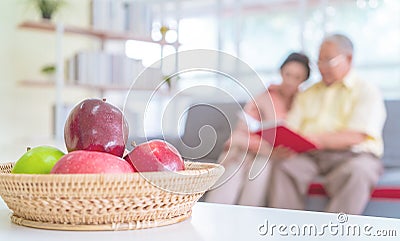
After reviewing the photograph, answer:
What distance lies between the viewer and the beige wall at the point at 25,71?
3637mm

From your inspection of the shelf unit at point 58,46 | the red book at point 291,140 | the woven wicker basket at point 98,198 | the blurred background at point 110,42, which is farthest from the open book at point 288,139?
the woven wicker basket at point 98,198

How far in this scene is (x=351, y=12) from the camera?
3725 mm

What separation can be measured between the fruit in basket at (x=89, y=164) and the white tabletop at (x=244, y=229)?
7cm

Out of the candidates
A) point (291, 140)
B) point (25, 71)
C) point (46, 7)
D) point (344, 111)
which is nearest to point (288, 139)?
point (291, 140)

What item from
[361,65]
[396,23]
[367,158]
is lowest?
[367,158]

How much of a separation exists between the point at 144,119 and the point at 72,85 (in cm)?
303

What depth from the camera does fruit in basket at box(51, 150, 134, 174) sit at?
1.97ft

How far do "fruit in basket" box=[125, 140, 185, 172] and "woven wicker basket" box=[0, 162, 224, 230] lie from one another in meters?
0.02

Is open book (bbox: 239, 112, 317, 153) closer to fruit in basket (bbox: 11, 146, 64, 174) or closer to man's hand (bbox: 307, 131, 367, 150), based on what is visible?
man's hand (bbox: 307, 131, 367, 150)

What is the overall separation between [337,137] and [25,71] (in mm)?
2296

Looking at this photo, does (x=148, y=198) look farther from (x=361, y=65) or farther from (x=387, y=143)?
(x=361, y=65)

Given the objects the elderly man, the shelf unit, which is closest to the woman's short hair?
the elderly man

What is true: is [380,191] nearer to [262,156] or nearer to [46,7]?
[262,156]

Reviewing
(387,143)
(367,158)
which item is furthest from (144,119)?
(387,143)
